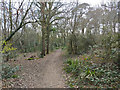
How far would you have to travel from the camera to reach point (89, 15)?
44.6 feet

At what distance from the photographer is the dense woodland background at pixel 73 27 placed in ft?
17.5

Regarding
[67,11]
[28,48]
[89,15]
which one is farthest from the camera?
[28,48]

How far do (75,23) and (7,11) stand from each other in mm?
6859

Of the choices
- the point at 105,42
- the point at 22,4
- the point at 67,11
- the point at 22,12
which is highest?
the point at 67,11

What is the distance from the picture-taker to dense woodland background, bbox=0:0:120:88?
210 inches

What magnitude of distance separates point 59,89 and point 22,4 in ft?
16.4

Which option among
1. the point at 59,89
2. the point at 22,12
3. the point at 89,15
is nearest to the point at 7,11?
the point at 22,12

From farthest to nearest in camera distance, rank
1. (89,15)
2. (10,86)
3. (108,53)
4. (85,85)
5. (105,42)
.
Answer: (89,15), (105,42), (108,53), (85,85), (10,86)

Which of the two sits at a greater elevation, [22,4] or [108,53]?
[22,4]

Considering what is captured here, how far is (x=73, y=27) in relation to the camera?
10336 millimetres

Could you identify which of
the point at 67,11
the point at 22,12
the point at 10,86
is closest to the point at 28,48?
the point at 67,11

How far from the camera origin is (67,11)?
36.5ft

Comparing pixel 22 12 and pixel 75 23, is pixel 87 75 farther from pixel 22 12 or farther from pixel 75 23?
pixel 75 23

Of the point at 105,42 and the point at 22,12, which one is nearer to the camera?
the point at 22,12
